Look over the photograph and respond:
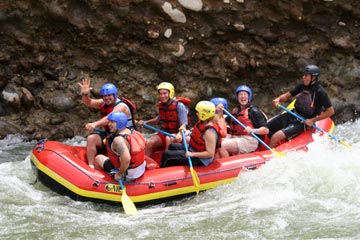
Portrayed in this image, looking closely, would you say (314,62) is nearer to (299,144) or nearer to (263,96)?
(263,96)

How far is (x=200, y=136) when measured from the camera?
721cm

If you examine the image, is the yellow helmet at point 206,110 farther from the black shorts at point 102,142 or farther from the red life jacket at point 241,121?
the black shorts at point 102,142

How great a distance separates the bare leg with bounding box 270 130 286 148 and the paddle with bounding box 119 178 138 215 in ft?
8.72

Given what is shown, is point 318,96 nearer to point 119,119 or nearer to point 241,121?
point 241,121

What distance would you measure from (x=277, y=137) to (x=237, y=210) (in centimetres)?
212

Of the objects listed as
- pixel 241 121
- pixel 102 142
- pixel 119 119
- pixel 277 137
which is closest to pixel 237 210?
pixel 119 119

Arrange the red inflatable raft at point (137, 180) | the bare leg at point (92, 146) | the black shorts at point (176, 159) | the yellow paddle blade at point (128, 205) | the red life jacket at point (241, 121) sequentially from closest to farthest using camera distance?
the yellow paddle blade at point (128, 205) → the red inflatable raft at point (137, 180) → the black shorts at point (176, 159) → the bare leg at point (92, 146) → the red life jacket at point (241, 121)

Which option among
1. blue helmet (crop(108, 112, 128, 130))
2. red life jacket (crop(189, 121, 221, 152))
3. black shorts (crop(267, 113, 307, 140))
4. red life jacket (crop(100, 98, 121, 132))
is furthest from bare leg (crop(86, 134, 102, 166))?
black shorts (crop(267, 113, 307, 140))

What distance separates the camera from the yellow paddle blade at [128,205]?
21.7 ft

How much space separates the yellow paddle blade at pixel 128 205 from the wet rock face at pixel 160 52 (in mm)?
3931

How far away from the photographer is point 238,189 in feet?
23.3

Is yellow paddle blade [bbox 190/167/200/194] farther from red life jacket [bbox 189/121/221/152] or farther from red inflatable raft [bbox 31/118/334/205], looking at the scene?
red life jacket [bbox 189/121/221/152]

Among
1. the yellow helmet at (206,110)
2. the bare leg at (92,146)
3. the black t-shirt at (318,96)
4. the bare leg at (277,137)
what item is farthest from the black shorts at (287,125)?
the bare leg at (92,146)

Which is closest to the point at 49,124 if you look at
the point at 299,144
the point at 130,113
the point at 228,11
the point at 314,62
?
the point at 130,113
